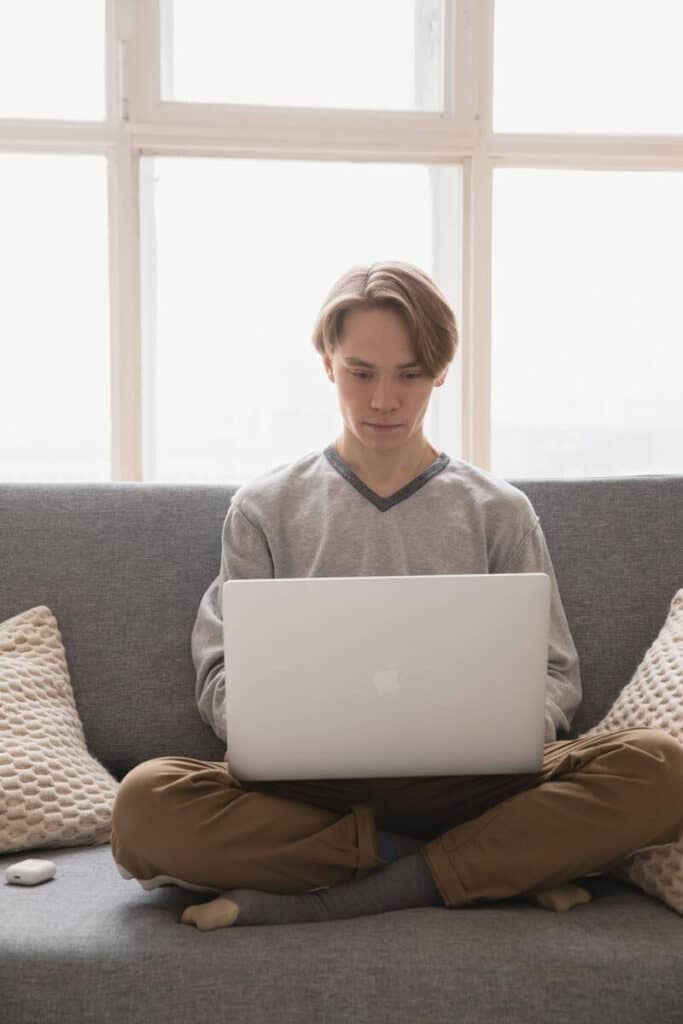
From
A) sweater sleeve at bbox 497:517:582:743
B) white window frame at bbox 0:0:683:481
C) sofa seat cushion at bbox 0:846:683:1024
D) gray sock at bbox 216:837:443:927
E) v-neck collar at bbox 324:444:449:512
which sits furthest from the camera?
white window frame at bbox 0:0:683:481

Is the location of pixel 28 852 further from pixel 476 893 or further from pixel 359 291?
pixel 359 291

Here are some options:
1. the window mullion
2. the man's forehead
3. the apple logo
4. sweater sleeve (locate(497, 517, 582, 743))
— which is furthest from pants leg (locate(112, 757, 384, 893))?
the window mullion

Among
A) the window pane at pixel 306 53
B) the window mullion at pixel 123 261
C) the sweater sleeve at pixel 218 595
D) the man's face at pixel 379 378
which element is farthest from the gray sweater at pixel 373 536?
the window pane at pixel 306 53

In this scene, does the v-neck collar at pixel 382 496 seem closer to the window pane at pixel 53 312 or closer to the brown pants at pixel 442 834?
the brown pants at pixel 442 834

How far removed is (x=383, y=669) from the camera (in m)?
1.49

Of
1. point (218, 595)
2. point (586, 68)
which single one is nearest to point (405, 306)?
point (218, 595)

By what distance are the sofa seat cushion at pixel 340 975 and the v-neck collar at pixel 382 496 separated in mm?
773

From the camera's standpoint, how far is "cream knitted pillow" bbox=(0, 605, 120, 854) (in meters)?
1.77

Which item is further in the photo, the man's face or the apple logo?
the man's face

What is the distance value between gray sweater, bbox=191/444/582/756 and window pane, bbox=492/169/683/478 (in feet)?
2.70

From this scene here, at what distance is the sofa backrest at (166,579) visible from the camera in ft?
6.91

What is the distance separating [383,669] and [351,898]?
0.32 meters

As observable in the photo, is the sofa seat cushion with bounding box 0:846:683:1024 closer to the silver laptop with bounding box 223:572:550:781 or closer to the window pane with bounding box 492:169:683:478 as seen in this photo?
the silver laptop with bounding box 223:572:550:781

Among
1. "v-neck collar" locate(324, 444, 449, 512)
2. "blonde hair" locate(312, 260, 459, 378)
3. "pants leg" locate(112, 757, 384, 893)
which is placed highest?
"blonde hair" locate(312, 260, 459, 378)
